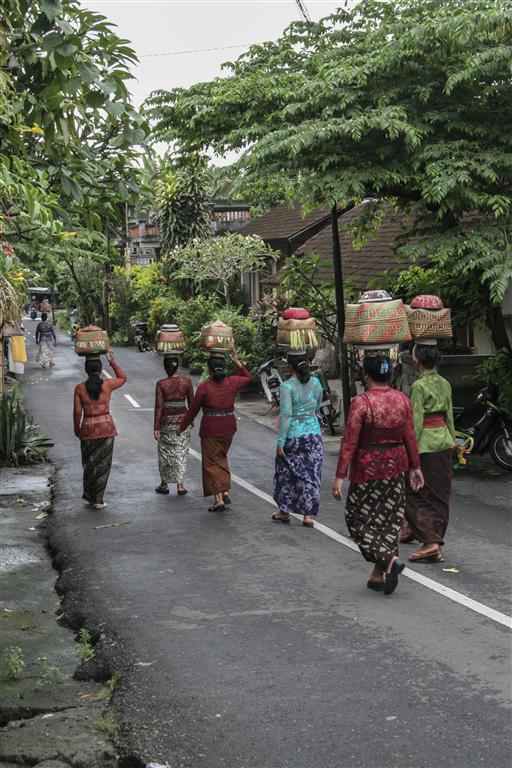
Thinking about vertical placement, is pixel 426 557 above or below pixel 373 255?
below

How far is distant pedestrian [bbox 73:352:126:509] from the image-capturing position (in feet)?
39.2

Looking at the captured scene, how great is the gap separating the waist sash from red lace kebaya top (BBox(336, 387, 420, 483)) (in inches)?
53.3

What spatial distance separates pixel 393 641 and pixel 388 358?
229 centimetres

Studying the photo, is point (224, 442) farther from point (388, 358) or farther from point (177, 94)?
point (177, 94)

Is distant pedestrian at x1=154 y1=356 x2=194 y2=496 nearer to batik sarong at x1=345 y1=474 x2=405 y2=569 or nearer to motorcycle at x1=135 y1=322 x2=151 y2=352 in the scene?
batik sarong at x1=345 y1=474 x2=405 y2=569

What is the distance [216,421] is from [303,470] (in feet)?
4.94

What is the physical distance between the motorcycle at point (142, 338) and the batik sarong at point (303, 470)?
3063cm

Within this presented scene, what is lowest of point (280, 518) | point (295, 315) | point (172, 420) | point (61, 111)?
point (280, 518)

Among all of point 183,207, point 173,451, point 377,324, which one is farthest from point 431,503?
point 183,207

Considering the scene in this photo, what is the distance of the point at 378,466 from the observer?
25.4 ft

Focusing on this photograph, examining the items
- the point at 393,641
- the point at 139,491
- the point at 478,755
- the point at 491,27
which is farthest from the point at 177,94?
the point at 478,755

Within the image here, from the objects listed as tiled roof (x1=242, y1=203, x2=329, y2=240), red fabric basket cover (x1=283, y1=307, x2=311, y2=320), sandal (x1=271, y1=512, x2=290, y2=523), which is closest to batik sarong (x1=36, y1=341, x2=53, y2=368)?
tiled roof (x1=242, y1=203, x2=329, y2=240)

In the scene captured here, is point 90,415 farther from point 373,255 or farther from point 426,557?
point 373,255

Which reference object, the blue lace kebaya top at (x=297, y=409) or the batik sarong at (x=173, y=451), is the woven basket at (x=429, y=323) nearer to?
the blue lace kebaya top at (x=297, y=409)
